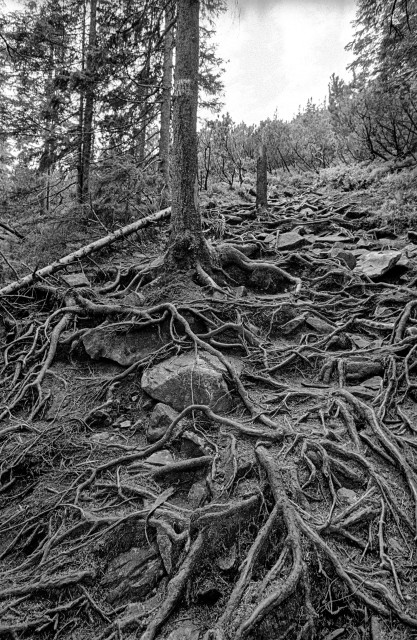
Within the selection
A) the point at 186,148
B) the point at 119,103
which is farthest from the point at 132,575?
the point at 119,103

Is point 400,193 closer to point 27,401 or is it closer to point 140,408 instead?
point 140,408

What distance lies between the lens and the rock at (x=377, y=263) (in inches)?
251

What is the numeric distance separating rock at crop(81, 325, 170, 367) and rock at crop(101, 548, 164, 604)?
249cm

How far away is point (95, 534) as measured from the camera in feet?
8.90

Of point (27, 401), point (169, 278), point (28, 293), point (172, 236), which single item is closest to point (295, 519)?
point (27, 401)

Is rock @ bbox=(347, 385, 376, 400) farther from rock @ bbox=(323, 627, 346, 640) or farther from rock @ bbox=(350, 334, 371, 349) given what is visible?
rock @ bbox=(323, 627, 346, 640)

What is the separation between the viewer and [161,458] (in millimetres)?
3379

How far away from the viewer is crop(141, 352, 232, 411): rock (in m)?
3.85

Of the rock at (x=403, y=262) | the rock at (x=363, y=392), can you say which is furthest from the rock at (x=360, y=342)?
the rock at (x=403, y=262)

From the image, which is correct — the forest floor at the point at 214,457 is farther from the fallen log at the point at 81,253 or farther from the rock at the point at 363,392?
the fallen log at the point at 81,253

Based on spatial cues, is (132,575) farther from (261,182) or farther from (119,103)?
(261,182)

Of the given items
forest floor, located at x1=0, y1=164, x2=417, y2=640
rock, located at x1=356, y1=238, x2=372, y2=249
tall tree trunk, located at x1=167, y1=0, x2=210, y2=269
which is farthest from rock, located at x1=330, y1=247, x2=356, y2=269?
tall tree trunk, located at x1=167, y1=0, x2=210, y2=269

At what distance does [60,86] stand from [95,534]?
9876mm

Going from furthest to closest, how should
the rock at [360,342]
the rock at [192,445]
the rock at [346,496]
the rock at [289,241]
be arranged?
1. the rock at [289,241]
2. the rock at [360,342]
3. the rock at [192,445]
4. the rock at [346,496]
